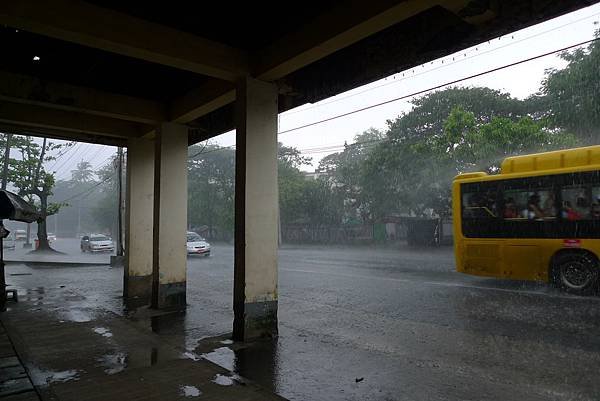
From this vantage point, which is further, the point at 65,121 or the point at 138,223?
the point at 138,223

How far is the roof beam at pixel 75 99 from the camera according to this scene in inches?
294

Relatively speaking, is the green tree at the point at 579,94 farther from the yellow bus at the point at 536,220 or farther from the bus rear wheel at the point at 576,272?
the bus rear wheel at the point at 576,272

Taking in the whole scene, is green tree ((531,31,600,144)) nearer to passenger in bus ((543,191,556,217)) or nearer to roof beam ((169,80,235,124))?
passenger in bus ((543,191,556,217))

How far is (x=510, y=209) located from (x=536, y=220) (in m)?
0.67

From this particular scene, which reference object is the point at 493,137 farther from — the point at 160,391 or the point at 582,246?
the point at 160,391

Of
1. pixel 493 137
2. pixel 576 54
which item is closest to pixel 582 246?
pixel 493 137

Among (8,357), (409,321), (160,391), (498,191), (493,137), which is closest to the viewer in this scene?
(160,391)

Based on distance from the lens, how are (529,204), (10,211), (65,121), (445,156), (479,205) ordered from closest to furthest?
(10,211) → (65,121) → (529,204) → (479,205) → (445,156)

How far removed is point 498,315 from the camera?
7.95 metres

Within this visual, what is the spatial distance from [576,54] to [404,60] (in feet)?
57.6

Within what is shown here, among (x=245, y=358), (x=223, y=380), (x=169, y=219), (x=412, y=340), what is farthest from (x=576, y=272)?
(x=169, y=219)

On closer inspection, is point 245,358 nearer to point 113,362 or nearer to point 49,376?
point 113,362

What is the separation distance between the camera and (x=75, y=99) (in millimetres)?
8078

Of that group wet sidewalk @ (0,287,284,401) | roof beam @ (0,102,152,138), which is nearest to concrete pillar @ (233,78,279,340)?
wet sidewalk @ (0,287,284,401)
